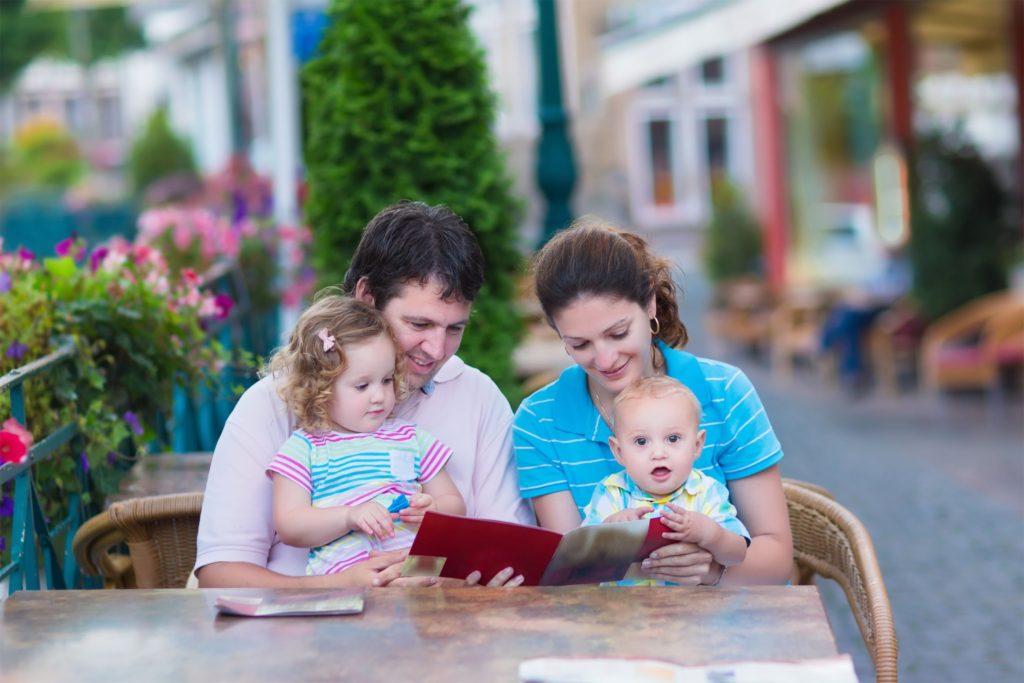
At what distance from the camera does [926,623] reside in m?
5.22

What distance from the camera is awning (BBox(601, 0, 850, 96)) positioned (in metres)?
10.1

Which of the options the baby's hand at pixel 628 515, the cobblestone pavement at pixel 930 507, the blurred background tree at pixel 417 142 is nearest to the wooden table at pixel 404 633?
the baby's hand at pixel 628 515

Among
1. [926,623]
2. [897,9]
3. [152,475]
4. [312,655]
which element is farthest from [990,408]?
[312,655]

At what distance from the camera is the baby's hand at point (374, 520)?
2.43 meters

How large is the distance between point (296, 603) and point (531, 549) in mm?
386

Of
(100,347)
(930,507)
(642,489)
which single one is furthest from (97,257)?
(930,507)

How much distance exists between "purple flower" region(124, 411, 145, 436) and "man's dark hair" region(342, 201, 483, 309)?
962 mm

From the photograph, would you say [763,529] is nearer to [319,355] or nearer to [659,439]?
[659,439]

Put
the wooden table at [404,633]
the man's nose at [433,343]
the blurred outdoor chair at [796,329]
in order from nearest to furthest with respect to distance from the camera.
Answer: the wooden table at [404,633]
the man's nose at [433,343]
the blurred outdoor chair at [796,329]

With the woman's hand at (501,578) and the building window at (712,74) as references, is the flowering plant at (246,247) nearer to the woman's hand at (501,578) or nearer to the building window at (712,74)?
the woman's hand at (501,578)

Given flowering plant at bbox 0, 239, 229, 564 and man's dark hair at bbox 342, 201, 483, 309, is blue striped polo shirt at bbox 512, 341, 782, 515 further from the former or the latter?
flowering plant at bbox 0, 239, 229, 564

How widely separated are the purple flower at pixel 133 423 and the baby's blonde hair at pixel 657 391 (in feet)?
4.55

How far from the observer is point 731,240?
16.6m

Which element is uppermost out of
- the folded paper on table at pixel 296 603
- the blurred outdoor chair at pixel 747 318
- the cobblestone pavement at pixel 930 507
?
the folded paper on table at pixel 296 603
